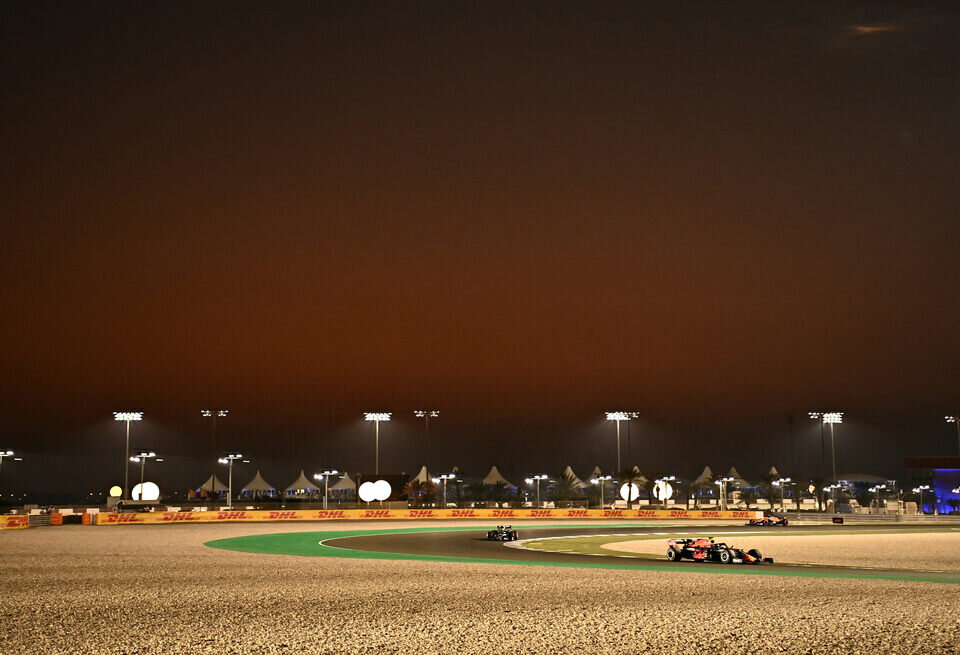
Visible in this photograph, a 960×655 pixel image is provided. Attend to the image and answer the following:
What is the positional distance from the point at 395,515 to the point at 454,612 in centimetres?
6564

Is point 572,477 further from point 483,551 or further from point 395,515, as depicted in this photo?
point 483,551

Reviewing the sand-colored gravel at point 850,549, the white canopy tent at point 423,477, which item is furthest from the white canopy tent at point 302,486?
the sand-colored gravel at point 850,549

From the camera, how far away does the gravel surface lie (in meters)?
15.0

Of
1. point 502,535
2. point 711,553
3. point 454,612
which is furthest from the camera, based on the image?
point 502,535

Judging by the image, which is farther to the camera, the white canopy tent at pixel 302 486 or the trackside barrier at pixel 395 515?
the white canopy tent at pixel 302 486

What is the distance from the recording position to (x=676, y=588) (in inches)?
905

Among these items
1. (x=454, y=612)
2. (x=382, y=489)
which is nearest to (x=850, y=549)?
(x=454, y=612)

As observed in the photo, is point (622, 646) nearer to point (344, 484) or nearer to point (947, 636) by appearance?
point (947, 636)

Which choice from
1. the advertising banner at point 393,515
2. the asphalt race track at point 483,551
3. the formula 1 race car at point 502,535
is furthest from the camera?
the advertising banner at point 393,515

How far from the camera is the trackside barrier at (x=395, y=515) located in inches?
2940

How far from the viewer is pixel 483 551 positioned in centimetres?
4056

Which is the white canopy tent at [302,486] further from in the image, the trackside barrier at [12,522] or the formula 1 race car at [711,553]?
the formula 1 race car at [711,553]

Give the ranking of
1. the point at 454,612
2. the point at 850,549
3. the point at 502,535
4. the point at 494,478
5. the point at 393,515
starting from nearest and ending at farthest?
the point at 454,612 < the point at 850,549 < the point at 502,535 < the point at 393,515 < the point at 494,478

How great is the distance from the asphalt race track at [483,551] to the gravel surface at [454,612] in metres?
3.49
